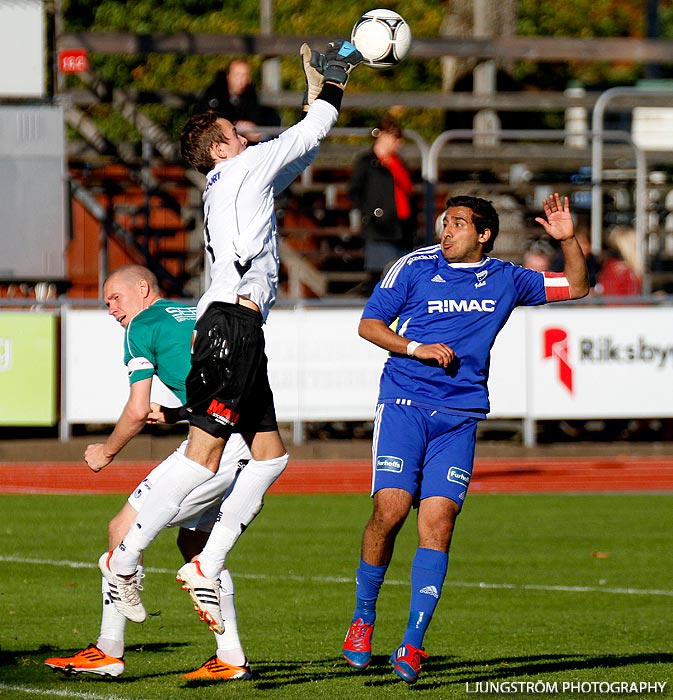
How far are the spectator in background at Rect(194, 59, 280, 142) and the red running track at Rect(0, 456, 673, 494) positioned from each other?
13.4 ft

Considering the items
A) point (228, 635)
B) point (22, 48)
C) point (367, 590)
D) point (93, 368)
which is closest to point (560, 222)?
point (367, 590)

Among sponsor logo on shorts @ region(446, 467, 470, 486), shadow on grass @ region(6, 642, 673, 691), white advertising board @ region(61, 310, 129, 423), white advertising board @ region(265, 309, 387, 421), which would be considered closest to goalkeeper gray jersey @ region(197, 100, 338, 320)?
sponsor logo on shorts @ region(446, 467, 470, 486)

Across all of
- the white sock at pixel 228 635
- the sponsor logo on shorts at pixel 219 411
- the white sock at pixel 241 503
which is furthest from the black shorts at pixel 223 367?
the white sock at pixel 228 635

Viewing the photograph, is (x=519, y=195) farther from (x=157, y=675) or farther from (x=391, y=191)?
(x=157, y=675)

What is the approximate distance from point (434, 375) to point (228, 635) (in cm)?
160

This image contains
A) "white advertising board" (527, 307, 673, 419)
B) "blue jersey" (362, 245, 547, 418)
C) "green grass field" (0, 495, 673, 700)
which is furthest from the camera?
"white advertising board" (527, 307, 673, 419)

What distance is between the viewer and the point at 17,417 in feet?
59.9

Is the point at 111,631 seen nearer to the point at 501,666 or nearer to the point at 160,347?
the point at 160,347

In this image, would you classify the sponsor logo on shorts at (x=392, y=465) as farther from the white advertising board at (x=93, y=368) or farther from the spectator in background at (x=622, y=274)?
the spectator in background at (x=622, y=274)

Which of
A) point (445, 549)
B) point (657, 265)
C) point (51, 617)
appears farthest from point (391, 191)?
point (445, 549)

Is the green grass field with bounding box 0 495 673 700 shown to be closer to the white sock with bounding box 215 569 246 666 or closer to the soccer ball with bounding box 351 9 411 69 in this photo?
the white sock with bounding box 215 569 246 666

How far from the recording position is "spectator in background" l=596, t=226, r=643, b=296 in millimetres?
20141

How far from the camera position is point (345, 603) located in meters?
10.0

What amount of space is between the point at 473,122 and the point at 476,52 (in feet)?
9.09
